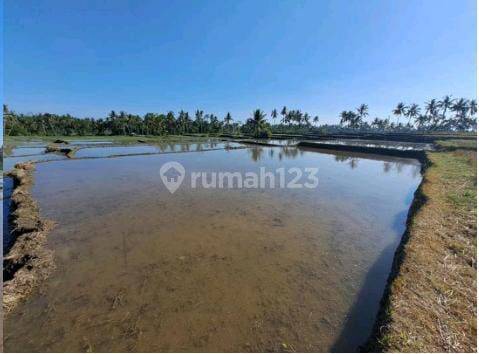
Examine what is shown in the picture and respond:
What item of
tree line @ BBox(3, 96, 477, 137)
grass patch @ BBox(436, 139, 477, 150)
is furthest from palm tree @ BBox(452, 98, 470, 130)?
grass patch @ BBox(436, 139, 477, 150)

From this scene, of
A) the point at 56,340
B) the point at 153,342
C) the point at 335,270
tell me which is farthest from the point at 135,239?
the point at 335,270

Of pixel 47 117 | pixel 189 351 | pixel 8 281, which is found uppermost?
pixel 47 117

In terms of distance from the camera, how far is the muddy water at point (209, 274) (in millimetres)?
3086

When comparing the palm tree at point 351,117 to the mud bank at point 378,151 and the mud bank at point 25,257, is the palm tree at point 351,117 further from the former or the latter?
the mud bank at point 25,257

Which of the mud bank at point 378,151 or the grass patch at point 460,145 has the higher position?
the grass patch at point 460,145

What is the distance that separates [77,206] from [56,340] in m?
5.98

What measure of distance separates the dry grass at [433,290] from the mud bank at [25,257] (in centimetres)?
543

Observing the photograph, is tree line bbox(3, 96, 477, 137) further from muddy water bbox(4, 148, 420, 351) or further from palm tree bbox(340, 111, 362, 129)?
muddy water bbox(4, 148, 420, 351)

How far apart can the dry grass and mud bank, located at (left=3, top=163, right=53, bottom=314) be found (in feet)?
17.8

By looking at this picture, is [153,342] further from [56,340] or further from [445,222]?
[445,222]

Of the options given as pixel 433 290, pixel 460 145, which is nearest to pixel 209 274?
pixel 433 290

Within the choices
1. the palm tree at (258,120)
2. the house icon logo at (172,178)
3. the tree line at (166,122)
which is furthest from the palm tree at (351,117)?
the house icon logo at (172,178)

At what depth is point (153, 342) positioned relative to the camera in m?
2.97

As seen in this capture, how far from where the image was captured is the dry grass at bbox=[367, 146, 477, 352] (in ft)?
8.37
